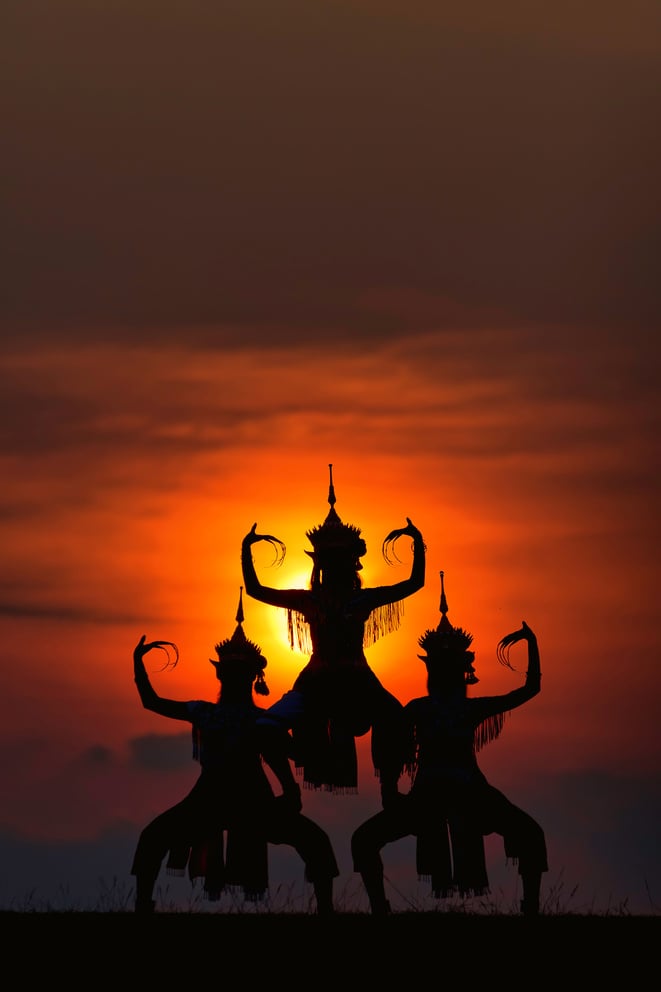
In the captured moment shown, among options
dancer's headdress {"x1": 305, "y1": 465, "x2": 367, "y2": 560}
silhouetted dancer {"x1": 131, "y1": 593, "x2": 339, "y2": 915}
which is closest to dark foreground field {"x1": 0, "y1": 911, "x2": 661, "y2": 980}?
silhouetted dancer {"x1": 131, "y1": 593, "x2": 339, "y2": 915}

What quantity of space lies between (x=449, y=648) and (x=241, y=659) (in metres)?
2.36

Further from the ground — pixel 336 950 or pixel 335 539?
pixel 335 539

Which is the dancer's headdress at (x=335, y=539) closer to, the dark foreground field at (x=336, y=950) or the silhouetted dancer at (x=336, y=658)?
the silhouetted dancer at (x=336, y=658)

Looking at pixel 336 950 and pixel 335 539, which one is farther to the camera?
pixel 335 539

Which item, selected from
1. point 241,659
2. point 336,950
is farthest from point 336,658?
point 336,950

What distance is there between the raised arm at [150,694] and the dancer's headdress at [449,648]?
277cm

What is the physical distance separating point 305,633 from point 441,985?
583cm

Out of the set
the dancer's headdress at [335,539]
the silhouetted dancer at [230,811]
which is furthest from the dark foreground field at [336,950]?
the dancer's headdress at [335,539]

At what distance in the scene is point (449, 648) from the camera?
1834 cm

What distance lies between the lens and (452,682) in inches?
723

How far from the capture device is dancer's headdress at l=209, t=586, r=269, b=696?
1866 centimetres

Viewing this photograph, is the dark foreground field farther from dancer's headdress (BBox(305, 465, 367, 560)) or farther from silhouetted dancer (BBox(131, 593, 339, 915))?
dancer's headdress (BBox(305, 465, 367, 560))

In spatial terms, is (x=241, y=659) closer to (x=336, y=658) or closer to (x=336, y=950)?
(x=336, y=658)

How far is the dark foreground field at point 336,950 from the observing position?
46.1ft
